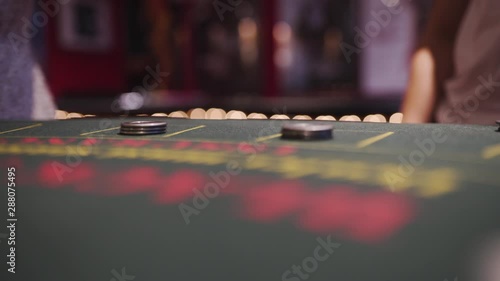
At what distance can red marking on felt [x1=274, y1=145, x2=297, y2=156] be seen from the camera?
685 millimetres

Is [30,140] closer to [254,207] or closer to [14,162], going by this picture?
[14,162]

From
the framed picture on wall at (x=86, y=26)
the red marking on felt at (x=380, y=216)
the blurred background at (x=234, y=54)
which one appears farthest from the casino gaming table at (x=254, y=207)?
the framed picture on wall at (x=86, y=26)

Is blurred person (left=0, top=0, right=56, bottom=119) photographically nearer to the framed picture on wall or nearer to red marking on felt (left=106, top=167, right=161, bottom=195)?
red marking on felt (left=106, top=167, right=161, bottom=195)

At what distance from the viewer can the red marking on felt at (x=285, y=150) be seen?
685 mm

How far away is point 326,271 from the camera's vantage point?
0.57 metres

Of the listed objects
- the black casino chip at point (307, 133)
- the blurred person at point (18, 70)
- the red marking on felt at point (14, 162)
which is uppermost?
the blurred person at point (18, 70)

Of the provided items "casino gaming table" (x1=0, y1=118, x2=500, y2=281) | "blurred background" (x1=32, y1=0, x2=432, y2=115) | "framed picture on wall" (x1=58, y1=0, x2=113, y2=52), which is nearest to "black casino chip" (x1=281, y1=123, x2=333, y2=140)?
"casino gaming table" (x1=0, y1=118, x2=500, y2=281)

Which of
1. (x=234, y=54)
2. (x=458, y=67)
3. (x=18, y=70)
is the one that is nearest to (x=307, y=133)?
(x=18, y=70)

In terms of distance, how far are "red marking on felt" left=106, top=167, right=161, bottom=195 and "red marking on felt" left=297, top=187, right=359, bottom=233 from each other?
A: 0.20 metres

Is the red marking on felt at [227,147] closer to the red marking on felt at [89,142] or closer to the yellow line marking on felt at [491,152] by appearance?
the red marking on felt at [89,142]

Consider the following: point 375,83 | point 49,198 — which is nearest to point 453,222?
point 49,198

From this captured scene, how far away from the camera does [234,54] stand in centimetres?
819

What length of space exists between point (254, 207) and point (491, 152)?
29 centimetres

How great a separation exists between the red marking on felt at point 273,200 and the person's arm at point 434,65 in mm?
1175
